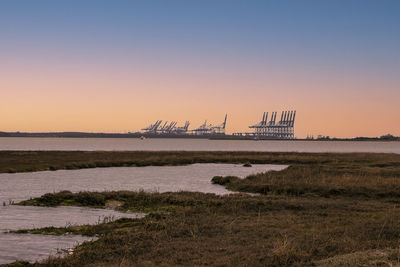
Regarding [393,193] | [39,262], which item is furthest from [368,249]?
[393,193]

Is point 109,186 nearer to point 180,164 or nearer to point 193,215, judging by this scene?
point 193,215

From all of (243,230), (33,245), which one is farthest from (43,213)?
(243,230)

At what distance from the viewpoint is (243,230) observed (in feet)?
55.8

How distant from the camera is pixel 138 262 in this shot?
1283 cm

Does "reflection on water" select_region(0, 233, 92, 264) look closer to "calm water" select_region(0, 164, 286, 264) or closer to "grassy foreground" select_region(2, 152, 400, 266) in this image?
"calm water" select_region(0, 164, 286, 264)

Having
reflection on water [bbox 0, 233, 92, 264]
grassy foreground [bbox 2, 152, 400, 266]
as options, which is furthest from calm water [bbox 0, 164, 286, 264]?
grassy foreground [bbox 2, 152, 400, 266]

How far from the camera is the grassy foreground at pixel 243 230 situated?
12695mm

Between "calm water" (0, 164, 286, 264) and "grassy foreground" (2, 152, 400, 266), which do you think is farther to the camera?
"calm water" (0, 164, 286, 264)

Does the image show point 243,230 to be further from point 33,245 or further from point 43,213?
point 43,213

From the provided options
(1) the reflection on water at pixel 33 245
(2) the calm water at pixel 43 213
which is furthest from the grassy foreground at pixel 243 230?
(2) the calm water at pixel 43 213

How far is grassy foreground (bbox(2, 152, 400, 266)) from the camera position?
12.7 metres

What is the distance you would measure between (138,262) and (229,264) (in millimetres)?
2605

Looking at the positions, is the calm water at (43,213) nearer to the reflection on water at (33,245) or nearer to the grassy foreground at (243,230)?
the reflection on water at (33,245)

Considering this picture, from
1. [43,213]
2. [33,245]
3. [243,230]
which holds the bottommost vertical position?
[43,213]
